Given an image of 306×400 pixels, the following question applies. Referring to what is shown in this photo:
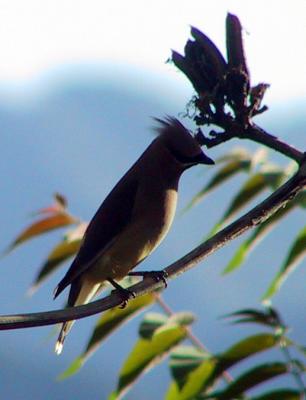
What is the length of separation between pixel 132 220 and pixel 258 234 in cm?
96

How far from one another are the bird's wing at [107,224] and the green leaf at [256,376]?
2.88 feet

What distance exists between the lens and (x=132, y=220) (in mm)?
4645

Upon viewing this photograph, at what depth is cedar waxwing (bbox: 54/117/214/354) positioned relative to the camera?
14.8ft

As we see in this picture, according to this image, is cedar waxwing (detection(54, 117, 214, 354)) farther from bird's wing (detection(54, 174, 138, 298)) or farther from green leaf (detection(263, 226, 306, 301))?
green leaf (detection(263, 226, 306, 301))

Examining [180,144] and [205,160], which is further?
[180,144]

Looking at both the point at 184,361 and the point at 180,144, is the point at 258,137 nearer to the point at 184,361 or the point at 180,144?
the point at 184,361

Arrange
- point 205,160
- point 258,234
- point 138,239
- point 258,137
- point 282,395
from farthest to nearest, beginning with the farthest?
point 138,239, point 205,160, point 258,234, point 282,395, point 258,137

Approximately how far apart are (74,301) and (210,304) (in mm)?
57970

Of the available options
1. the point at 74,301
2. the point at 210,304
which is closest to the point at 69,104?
the point at 210,304

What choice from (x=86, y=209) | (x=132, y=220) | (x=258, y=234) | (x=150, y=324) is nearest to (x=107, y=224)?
(x=132, y=220)

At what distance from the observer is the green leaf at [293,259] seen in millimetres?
3670

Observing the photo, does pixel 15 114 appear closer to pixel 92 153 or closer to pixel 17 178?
pixel 92 153

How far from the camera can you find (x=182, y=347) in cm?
399

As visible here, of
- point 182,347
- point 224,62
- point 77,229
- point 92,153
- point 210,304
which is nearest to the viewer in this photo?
point 224,62
